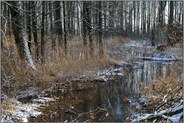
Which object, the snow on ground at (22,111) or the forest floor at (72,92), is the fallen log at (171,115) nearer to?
the forest floor at (72,92)

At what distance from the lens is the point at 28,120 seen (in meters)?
7.21

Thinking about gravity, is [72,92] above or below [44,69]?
below

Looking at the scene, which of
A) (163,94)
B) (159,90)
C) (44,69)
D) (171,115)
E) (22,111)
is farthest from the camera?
(44,69)

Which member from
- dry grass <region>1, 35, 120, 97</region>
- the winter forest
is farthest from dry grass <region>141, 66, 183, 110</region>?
dry grass <region>1, 35, 120, 97</region>

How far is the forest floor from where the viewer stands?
6824 mm

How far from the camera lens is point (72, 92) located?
9930mm

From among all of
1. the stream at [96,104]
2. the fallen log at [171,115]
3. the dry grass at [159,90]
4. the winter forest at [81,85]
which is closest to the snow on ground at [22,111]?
the winter forest at [81,85]

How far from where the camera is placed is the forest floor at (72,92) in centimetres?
682

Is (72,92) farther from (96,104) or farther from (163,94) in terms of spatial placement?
(163,94)

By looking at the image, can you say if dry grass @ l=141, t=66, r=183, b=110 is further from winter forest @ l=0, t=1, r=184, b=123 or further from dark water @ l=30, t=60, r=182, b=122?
dark water @ l=30, t=60, r=182, b=122

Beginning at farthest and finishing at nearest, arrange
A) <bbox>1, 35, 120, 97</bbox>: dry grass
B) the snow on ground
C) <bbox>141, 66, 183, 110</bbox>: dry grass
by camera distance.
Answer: <bbox>1, 35, 120, 97</bbox>: dry grass
<bbox>141, 66, 183, 110</bbox>: dry grass
the snow on ground

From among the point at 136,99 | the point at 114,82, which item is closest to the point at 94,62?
the point at 114,82

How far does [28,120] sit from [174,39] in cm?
316

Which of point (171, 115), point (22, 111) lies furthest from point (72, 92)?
point (171, 115)
